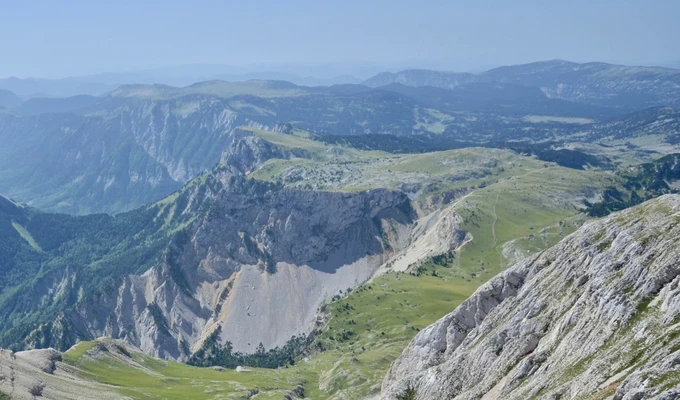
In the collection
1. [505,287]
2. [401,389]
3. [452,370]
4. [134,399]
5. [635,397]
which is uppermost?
[635,397]

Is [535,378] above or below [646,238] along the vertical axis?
below

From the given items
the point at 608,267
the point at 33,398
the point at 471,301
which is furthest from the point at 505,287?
the point at 33,398

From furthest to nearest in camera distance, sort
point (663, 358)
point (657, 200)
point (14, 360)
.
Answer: point (14, 360) < point (657, 200) < point (663, 358)

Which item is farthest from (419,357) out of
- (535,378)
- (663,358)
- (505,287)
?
(663,358)

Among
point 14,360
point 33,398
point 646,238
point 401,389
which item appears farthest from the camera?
point 14,360

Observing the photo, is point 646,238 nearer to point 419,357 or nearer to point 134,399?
point 419,357

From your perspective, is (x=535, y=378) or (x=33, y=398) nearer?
(x=535, y=378)

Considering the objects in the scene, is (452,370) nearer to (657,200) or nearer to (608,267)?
(608,267)
